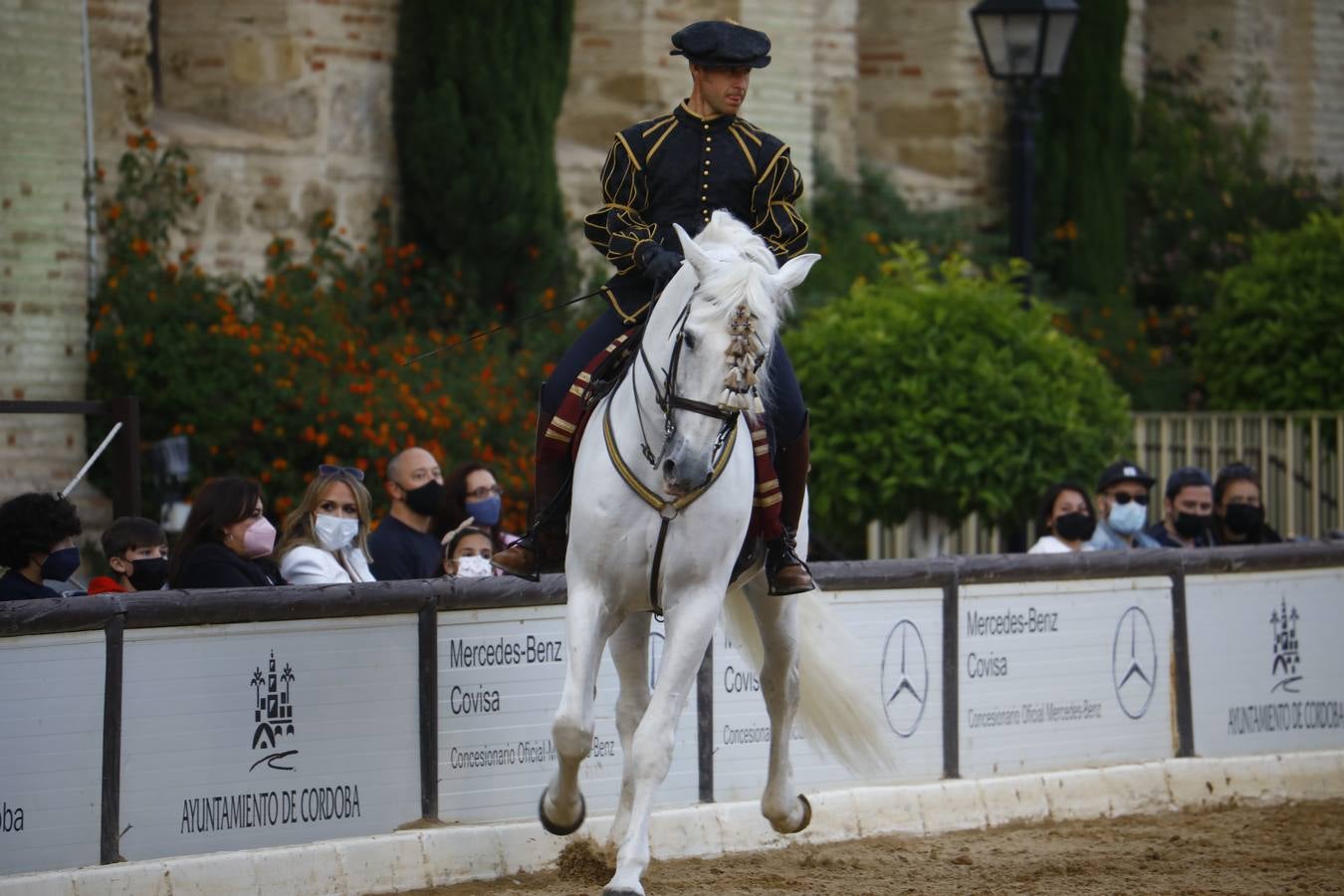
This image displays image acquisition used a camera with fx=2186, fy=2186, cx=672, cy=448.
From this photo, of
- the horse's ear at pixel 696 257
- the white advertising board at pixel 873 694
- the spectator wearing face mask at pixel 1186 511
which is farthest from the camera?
the spectator wearing face mask at pixel 1186 511

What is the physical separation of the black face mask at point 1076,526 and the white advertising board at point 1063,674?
1.43ft

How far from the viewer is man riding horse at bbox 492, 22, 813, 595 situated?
8.20 meters

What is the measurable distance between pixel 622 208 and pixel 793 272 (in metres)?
1.01

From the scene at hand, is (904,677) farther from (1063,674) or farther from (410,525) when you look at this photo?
(410,525)

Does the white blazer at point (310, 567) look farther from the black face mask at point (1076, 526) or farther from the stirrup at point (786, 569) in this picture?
the black face mask at point (1076, 526)

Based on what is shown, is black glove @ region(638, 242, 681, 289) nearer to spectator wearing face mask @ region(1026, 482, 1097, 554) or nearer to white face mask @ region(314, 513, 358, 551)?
white face mask @ region(314, 513, 358, 551)

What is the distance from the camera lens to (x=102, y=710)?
7.71 meters

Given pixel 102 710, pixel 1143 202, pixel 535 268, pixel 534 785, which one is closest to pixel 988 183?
pixel 1143 202

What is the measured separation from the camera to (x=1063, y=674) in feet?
37.2

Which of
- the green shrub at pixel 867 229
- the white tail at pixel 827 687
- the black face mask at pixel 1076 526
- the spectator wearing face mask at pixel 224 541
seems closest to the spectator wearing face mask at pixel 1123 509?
the black face mask at pixel 1076 526

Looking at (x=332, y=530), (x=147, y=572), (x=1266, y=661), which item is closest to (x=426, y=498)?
(x=332, y=530)

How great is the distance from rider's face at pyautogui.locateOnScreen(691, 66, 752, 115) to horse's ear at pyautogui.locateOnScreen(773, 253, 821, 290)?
0.95 meters

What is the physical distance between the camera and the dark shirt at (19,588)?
8.09 m

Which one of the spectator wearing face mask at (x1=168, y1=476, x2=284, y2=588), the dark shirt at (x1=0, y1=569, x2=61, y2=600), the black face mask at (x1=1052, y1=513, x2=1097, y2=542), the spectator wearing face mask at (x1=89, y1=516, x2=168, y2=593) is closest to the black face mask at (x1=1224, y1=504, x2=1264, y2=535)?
the black face mask at (x1=1052, y1=513, x2=1097, y2=542)
